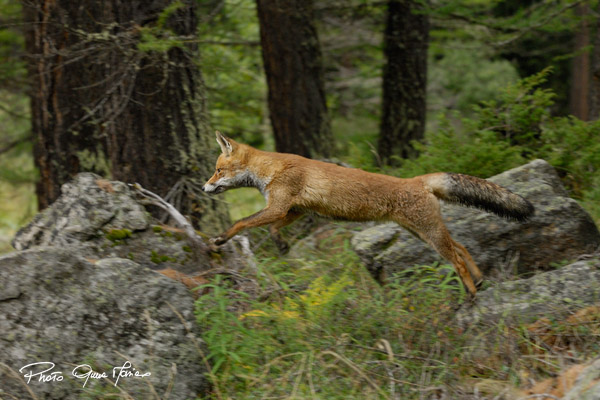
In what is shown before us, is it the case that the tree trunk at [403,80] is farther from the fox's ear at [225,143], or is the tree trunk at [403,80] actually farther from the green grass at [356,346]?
the green grass at [356,346]

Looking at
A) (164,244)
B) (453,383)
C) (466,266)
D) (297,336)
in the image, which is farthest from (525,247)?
(164,244)

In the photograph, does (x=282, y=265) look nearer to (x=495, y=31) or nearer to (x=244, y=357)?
(x=244, y=357)

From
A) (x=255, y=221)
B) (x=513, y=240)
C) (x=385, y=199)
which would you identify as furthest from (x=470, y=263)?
(x=255, y=221)

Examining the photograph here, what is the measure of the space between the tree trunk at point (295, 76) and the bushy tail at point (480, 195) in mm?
5620

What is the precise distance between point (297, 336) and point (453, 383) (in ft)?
4.21

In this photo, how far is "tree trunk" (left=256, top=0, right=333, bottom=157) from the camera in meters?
11.5

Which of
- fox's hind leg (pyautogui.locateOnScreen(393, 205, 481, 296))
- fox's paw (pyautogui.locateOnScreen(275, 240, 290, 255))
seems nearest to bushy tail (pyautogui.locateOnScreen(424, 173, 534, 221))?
fox's hind leg (pyautogui.locateOnScreen(393, 205, 481, 296))

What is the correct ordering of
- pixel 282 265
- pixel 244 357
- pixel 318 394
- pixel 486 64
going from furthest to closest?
pixel 486 64
pixel 282 265
pixel 244 357
pixel 318 394

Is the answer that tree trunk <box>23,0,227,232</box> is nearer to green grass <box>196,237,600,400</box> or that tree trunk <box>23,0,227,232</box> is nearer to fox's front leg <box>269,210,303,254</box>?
fox's front leg <box>269,210,303,254</box>

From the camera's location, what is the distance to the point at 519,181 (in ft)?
22.8

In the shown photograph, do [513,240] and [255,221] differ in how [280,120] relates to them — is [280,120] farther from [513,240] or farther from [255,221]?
[513,240]

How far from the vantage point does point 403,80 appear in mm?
12906

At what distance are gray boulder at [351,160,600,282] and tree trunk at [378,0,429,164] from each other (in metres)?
6.07
